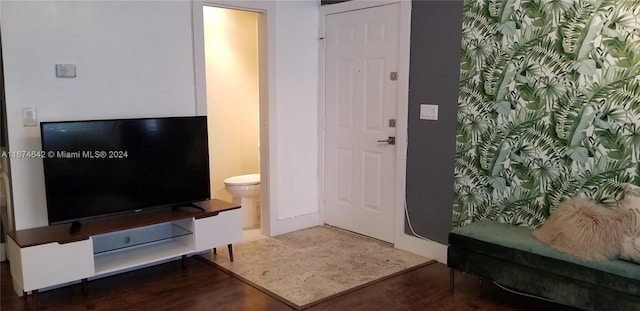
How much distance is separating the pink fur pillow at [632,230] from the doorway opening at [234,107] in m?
3.01

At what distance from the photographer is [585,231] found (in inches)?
102

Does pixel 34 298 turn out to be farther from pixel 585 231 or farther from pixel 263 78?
pixel 585 231

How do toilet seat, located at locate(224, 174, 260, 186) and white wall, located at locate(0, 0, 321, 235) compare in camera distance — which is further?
toilet seat, located at locate(224, 174, 260, 186)

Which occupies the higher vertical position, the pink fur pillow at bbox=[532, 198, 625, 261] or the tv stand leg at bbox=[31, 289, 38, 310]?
the pink fur pillow at bbox=[532, 198, 625, 261]

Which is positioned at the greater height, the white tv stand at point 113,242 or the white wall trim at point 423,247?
the white tv stand at point 113,242

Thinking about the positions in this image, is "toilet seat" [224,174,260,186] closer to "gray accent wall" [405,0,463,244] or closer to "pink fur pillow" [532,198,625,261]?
"gray accent wall" [405,0,463,244]

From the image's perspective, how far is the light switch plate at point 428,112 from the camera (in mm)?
3662

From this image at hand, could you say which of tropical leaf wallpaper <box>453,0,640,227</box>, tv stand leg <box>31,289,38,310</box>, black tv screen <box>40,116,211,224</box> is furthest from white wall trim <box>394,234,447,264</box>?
tv stand leg <box>31,289,38,310</box>

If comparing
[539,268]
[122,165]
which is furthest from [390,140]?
[122,165]

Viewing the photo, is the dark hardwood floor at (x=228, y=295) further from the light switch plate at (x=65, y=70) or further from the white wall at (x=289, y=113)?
the light switch plate at (x=65, y=70)

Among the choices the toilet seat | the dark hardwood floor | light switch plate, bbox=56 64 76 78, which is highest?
light switch plate, bbox=56 64 76 78

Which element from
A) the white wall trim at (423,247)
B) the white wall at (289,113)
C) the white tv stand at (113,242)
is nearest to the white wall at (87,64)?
the white tv stand at (113,242)

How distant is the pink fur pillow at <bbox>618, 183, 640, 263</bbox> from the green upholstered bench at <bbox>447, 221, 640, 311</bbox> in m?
0.05

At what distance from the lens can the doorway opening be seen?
15.6ft
